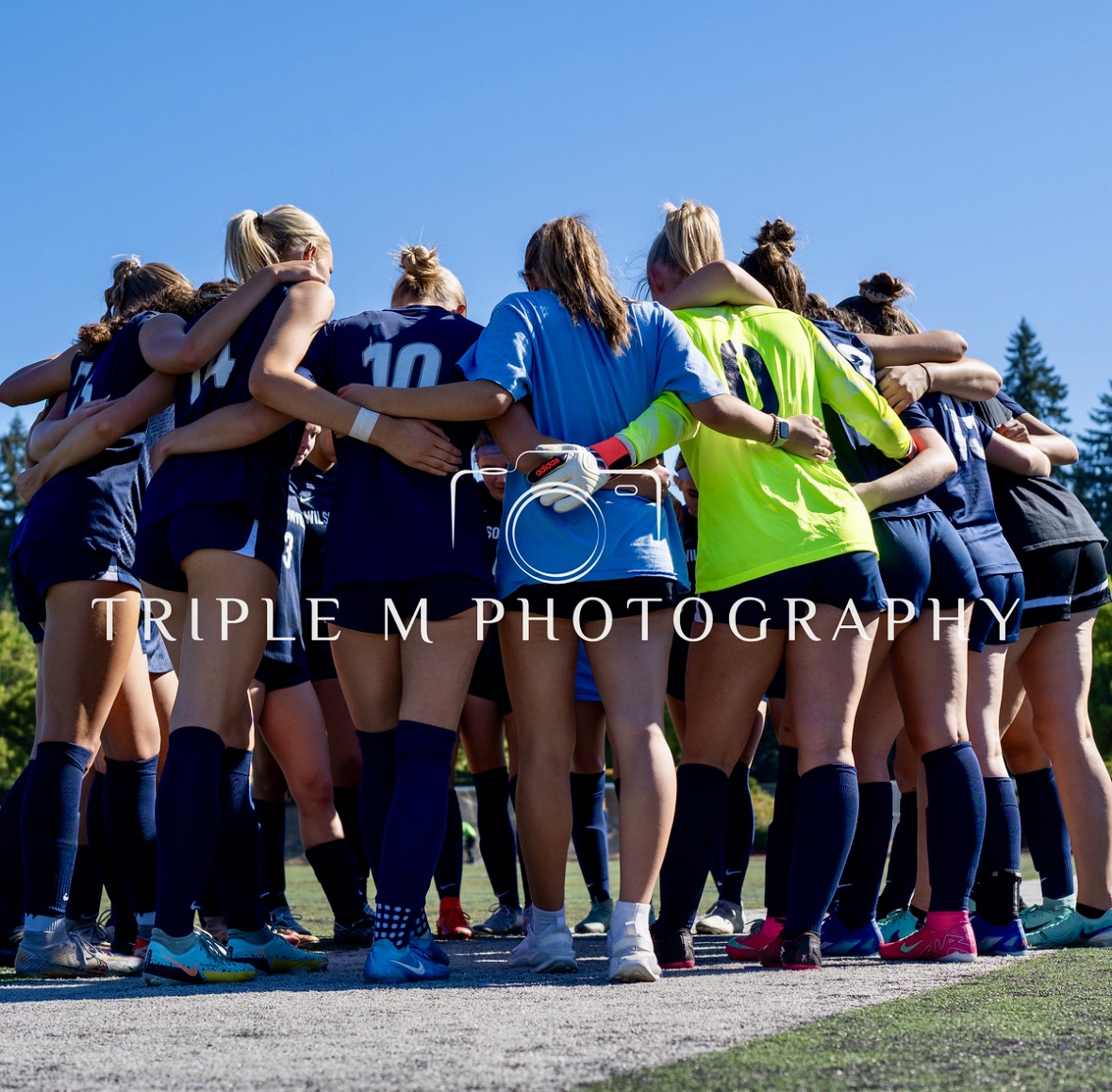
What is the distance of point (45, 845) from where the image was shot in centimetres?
409

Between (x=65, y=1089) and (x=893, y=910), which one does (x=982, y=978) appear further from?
(x=65, y=1089)

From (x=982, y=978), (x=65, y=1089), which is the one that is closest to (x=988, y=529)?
(x=982, y=978)

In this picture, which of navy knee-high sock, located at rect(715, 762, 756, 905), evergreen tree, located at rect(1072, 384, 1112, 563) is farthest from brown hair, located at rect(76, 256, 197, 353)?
evergreen tree, located at rect(1072, 384, 1112, 563)

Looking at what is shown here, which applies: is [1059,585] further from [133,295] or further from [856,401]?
[133,295]

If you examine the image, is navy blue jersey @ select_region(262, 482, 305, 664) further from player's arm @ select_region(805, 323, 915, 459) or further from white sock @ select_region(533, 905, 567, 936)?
player's arm @ select_region(805, 323, 915, 459)

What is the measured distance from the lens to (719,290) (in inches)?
167

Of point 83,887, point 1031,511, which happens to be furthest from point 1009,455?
point 83,887

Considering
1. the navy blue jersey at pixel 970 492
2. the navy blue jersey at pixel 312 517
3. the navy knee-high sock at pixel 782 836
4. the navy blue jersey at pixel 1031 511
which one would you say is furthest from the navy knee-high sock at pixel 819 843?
the navy blue jersey at pixel 312 517

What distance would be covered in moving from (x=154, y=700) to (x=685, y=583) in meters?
2.34

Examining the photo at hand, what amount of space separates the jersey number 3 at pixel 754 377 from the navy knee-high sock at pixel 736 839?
236 cm

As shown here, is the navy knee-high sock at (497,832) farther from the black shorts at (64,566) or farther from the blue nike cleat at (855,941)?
the black shorts at (64,566)

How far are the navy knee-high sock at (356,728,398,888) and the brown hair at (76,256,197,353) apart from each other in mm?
1744

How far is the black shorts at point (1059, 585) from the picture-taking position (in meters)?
4.93

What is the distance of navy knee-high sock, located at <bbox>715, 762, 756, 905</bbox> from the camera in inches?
235
